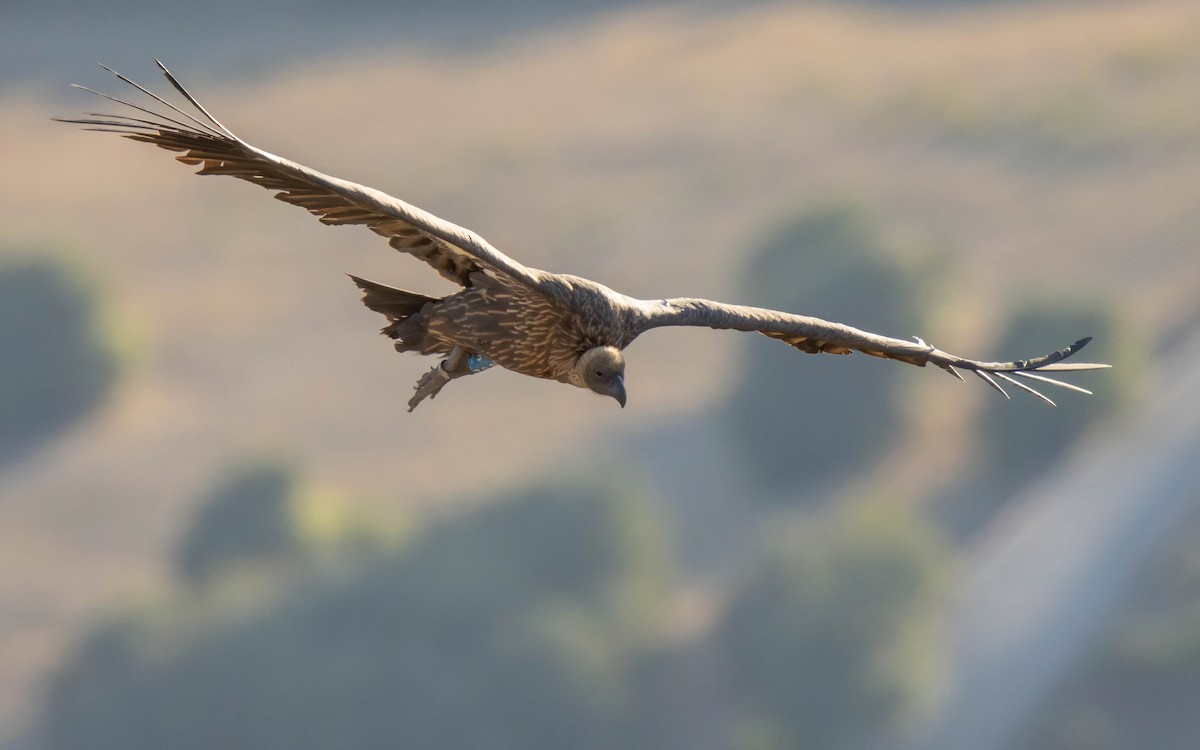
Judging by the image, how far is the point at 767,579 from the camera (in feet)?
263

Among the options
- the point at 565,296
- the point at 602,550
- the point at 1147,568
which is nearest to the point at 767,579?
the point at 602,550

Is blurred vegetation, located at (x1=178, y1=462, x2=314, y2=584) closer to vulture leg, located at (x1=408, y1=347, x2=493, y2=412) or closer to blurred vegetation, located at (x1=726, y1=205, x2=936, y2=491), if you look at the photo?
blurred vegetation, located at (x1=726, y1=205, x2=936, y2=491)

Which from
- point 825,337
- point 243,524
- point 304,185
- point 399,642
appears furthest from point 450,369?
point 243,524

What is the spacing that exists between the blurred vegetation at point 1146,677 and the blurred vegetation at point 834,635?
6791mm

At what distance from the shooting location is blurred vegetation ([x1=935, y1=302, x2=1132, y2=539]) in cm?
8181

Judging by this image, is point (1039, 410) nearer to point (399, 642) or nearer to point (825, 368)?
point (825, 368)

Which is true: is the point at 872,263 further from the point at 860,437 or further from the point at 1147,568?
the point at 1147,568

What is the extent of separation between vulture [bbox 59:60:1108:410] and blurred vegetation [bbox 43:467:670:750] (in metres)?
68.6

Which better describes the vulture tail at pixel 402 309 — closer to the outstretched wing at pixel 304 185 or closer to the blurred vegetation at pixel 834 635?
the outstretched wing at pixel 304 185

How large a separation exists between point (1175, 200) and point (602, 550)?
123 feet

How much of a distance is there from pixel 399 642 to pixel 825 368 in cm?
2352

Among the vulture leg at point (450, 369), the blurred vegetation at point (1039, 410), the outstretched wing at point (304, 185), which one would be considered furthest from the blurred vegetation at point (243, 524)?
the outstretched wing at point (304, 185)

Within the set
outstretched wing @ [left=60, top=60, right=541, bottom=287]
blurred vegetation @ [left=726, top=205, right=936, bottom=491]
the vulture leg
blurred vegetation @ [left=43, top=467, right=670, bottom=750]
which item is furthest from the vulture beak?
blurred vegetation @ [left=726, top=205, right=936, bottom=491]

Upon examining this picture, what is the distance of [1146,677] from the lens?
7750cm
